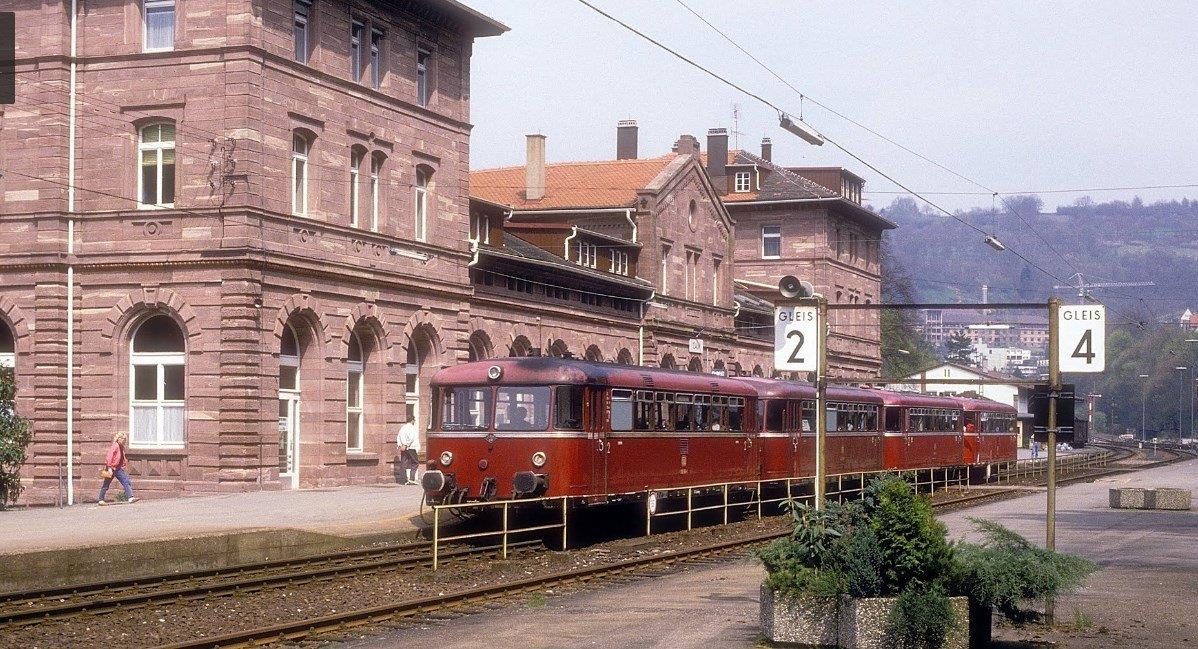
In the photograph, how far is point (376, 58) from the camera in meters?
41.2

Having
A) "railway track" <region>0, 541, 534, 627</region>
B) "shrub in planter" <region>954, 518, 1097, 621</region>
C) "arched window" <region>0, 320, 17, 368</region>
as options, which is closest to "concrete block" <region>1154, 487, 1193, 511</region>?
"railway track" <region>0, 541, 534, 627</region>

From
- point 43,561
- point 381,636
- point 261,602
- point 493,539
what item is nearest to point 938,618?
point 381,636

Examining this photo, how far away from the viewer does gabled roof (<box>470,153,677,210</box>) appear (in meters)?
61.9

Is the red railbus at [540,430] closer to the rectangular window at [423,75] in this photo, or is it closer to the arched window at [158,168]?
the arched window at [158,168]

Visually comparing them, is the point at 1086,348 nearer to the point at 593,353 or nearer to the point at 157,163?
the point at 157,163

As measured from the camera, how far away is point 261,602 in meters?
19.1

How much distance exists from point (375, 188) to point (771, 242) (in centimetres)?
4355

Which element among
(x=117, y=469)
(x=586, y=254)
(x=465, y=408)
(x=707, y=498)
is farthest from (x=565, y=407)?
(x=586, y=254)

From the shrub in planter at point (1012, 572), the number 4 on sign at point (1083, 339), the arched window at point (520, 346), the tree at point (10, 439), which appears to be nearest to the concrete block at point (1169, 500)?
the arched window at point (520, 346)

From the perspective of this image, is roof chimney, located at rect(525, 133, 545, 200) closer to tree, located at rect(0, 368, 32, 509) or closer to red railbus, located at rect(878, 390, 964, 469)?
red railbus, located at rect(878, 390, 964, 469)

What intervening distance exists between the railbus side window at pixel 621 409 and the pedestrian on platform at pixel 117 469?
35.3 feet

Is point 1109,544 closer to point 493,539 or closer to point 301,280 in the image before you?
point 493,539

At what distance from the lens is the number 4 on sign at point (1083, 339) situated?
18.4 m

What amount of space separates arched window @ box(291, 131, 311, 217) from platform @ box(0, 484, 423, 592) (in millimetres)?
6824
